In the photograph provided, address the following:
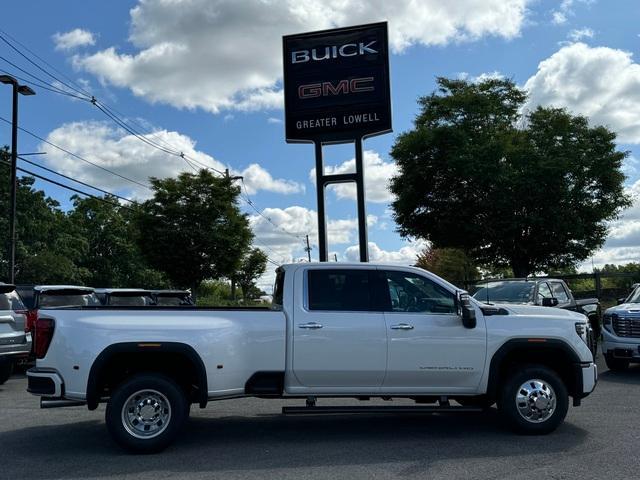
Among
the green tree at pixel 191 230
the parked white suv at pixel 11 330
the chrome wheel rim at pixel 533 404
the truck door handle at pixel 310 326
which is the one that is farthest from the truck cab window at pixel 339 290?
the green tree at pixel 191 230

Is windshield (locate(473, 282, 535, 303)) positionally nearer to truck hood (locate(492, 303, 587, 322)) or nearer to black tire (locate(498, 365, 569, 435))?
truck hood (locate(492, 303, 587, 322))

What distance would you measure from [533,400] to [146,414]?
13.8 ft

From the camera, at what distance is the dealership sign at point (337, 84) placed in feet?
57.1

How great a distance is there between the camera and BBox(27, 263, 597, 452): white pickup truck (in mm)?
6531

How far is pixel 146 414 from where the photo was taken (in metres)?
6.62

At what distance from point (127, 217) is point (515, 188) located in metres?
43.8

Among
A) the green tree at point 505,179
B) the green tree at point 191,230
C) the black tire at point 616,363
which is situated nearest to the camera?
the black tire at point 616,363

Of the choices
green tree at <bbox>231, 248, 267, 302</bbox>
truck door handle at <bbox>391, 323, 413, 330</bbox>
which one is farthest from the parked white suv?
green tree at <bbox>231, 248, 267, 302</bbox>

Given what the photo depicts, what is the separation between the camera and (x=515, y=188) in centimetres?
2219

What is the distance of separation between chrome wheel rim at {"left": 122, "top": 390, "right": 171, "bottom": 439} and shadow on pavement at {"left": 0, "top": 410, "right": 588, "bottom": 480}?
262 mm

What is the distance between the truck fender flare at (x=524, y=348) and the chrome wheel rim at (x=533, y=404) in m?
0.29

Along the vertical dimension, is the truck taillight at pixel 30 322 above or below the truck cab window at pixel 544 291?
below

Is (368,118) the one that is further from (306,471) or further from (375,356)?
(306,471)

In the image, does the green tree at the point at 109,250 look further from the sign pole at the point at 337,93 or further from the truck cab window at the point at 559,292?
the truck cab window at the point at 559,292
